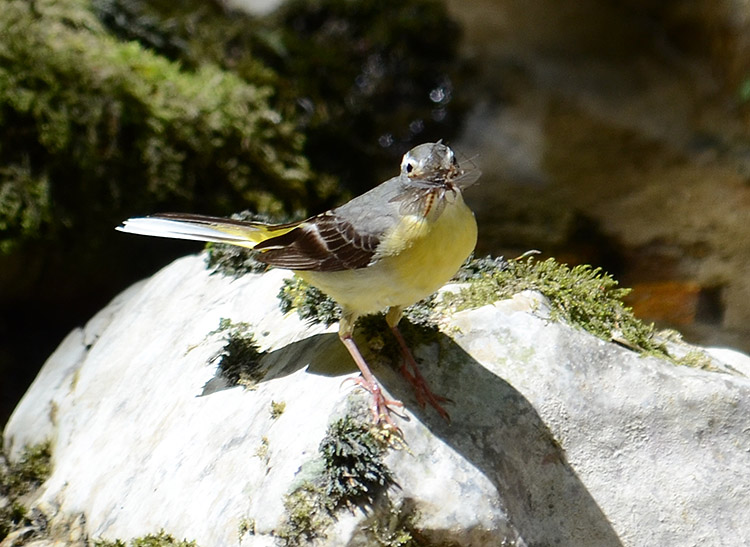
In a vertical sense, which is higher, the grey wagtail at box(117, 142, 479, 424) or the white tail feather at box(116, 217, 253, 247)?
the white tail feather at box(116, 217, 253, 247)

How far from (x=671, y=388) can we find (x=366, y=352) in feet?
5.47

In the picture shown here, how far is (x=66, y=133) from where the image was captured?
281 inches

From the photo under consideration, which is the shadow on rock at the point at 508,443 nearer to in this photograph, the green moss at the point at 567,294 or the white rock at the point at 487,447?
the white rock at the point at 487,447

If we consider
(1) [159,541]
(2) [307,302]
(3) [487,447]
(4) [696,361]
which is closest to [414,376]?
(3) [487,447]

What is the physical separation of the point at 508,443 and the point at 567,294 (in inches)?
42.1

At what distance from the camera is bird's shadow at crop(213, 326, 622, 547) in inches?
149

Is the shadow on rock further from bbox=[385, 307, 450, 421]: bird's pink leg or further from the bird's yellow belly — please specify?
the bird's yellow belly

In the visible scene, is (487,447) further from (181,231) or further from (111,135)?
(111,135)

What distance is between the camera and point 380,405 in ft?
12.0

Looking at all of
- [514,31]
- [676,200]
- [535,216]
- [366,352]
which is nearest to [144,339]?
[366,352]

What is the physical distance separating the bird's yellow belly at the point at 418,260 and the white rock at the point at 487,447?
0.46 metres

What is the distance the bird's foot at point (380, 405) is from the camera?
363 cm

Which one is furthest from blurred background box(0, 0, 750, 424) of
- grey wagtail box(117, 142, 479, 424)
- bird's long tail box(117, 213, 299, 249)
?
grey wagtail box(117, 142, 479, 424)

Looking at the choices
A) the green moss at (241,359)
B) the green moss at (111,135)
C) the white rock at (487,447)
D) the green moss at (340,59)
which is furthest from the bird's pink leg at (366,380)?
the green moss at (340,59)
